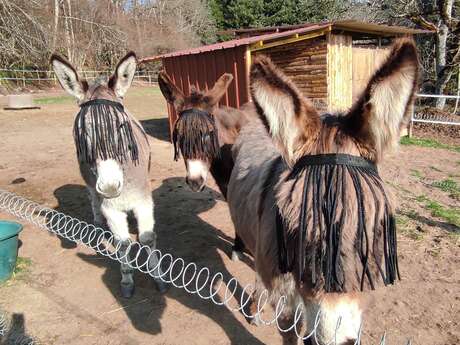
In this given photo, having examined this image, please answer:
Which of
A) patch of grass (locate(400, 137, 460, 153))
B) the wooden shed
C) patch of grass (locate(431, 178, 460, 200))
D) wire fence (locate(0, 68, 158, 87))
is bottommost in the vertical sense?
patch of grass (locate(431, 178, 460, 200))

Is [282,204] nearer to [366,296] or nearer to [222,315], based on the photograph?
[366,296]

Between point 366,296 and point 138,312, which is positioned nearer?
point 366,296

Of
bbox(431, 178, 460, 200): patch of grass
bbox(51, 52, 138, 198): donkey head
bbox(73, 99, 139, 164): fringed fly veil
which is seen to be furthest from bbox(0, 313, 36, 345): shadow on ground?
bbox(431, 178, 460, 200): patch of grass

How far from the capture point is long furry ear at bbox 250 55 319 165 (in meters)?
1.35

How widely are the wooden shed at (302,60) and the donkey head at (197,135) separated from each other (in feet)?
16.2

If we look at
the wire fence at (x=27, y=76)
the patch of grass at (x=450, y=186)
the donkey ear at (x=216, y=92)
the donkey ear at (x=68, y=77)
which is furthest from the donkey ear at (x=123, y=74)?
the wire fence at (x=27, y=76)

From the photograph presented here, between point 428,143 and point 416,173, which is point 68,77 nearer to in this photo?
point 416,173

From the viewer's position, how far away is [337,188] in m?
1.34

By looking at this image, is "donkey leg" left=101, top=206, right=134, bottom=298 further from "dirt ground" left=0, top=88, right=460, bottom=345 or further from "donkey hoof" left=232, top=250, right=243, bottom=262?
"donkey hoof" left=232, top=250, right=243, bottom=262

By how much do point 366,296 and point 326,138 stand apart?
2.43 feet

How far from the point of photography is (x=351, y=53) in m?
10.9

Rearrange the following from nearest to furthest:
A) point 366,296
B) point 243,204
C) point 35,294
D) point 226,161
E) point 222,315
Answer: point 366,296, point 243,204, point 222,315, point 35,294, point 226,161

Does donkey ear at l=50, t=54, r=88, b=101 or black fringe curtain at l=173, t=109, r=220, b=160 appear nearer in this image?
donkey ear at l=50, t=54, r=88, b=101

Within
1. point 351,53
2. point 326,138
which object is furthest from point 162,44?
point 326,138
